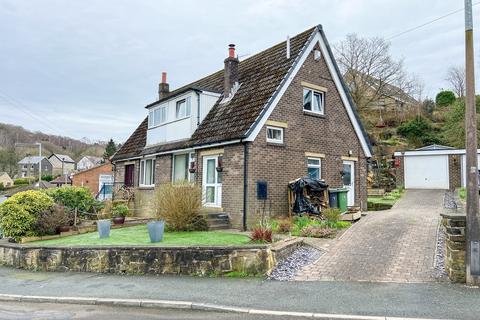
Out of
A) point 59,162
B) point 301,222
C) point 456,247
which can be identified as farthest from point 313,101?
point 59,162

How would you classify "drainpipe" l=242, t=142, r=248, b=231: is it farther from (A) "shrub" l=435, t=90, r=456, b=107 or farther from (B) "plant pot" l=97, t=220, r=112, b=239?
(A) "shrub" l=435, t=90, r=456, b=107

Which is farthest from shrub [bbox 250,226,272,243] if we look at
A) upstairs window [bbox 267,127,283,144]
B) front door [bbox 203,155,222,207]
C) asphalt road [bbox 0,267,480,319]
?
upstairs window [bbox 267,127,283,144]

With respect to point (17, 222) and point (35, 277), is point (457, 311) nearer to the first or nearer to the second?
point (35, 277)

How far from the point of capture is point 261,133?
1462 centimetres

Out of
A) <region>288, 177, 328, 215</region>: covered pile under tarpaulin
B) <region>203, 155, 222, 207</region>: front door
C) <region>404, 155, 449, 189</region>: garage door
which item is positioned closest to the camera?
<region>288, 177, 328, 215</region>: covered pile under tarpaulin

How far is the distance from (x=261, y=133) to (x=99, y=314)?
9.30 meters

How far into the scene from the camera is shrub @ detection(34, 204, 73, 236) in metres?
13.6

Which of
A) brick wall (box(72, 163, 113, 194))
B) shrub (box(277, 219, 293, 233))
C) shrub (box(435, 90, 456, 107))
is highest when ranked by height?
shrub (box(435, 90, 456, 107))

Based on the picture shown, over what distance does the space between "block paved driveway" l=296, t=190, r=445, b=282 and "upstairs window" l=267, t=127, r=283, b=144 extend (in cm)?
449

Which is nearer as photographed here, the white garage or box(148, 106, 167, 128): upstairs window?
box(148, 106, 167, 128): upstairs window

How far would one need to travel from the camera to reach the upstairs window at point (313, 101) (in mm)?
17000

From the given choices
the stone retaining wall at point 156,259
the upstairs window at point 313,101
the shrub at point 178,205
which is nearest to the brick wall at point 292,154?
the upstairs window at point 313,101

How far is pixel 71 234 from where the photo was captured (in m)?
14.2

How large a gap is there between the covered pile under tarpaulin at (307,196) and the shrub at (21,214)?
9.47 metres
